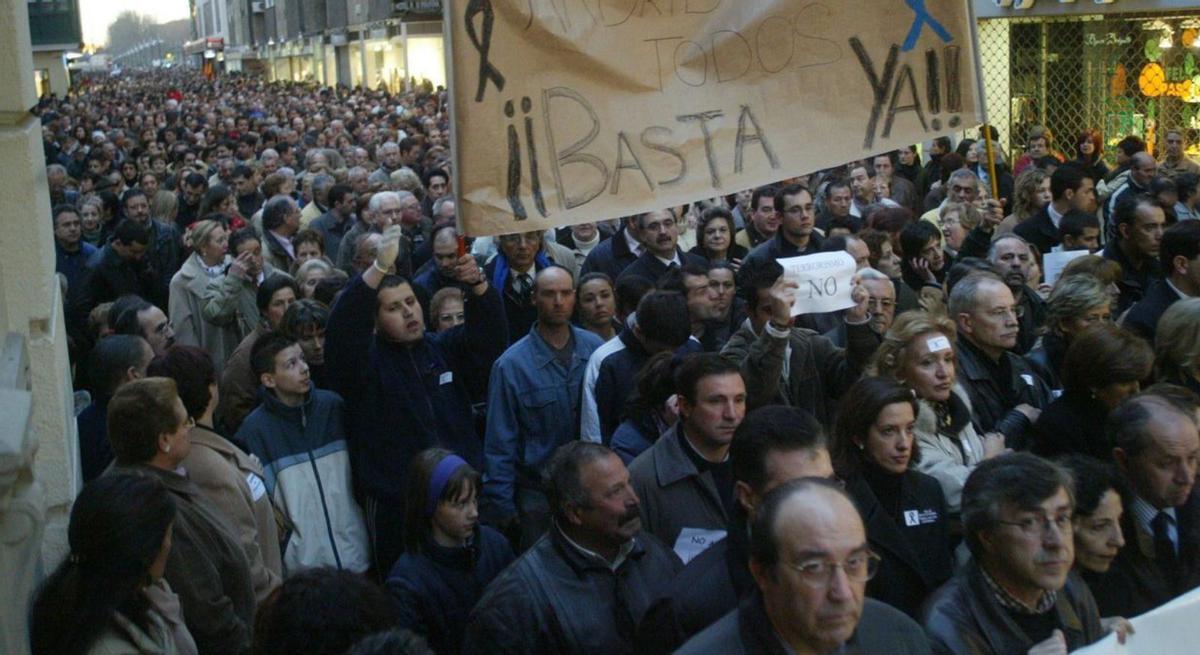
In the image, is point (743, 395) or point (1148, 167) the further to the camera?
point (1148, 167)

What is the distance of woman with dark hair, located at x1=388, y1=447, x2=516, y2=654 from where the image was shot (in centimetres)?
400

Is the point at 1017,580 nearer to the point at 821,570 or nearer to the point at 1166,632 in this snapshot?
the point at 1166,632

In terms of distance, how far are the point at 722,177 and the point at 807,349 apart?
1.06 m

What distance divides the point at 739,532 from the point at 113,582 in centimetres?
147

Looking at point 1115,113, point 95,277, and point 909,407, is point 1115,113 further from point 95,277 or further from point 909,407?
point 909,407

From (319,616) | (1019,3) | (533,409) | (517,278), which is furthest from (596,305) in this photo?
(1019,3)

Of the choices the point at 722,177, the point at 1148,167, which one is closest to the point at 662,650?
the point at 722,177

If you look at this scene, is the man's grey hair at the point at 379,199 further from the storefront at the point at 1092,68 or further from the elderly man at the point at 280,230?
the storefront at the point at 1092,68

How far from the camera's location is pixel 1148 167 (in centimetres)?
1033

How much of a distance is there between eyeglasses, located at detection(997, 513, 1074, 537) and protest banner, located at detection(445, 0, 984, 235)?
1750 millimetres

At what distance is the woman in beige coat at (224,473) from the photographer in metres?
4.31

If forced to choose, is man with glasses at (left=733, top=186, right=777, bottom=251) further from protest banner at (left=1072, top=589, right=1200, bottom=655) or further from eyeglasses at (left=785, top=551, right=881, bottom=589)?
eyeglasses at (left=785, top=551, right=881, bottom=589)

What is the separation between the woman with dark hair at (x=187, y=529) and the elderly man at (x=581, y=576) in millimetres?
764

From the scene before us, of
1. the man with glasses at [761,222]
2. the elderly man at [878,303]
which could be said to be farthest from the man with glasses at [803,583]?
the man with glasses at [761,222]
